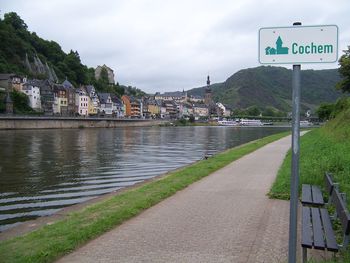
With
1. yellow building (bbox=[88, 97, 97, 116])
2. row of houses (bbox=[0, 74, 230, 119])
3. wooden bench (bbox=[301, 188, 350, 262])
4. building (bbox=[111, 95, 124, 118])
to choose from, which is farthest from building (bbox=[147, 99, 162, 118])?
wooden bench (bbox=[301, 188, 350, 262])

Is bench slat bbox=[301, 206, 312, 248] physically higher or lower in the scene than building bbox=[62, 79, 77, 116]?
lower

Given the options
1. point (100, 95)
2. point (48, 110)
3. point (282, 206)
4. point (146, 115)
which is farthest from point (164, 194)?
point (146, 115)

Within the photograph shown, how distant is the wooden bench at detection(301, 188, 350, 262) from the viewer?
229 inches

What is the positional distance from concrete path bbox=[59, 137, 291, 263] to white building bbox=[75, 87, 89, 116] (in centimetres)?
12582

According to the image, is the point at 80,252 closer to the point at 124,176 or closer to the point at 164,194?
the point at 164,194

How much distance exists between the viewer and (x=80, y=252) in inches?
274

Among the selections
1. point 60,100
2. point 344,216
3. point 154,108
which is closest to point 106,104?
point 60,100

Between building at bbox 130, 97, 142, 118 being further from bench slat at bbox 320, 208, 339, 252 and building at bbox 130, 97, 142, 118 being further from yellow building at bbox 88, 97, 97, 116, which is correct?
bench slat at bbox 320, 208, 339, 252

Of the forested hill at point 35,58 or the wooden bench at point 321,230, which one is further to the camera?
the forested hill at point 35,58

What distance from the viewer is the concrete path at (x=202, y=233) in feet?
21.8

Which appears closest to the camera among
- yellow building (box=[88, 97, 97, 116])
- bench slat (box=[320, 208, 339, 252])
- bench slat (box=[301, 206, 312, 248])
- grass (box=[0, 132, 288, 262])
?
bench slat (box=[320, 208, 339, 252])

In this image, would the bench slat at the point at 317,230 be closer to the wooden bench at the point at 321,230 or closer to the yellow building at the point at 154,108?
the wooden bench at the point at 321,230

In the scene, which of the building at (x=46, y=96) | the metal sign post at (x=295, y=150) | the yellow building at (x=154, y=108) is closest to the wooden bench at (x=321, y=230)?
the metal sign post at (x=295, y=150)

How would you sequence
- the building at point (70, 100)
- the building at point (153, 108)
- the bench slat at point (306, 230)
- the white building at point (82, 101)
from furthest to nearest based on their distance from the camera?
the building at point (153, 108) < the white building at point (82, 101) < the building at point (70, 100) < the bench slat at point (306, 230)
